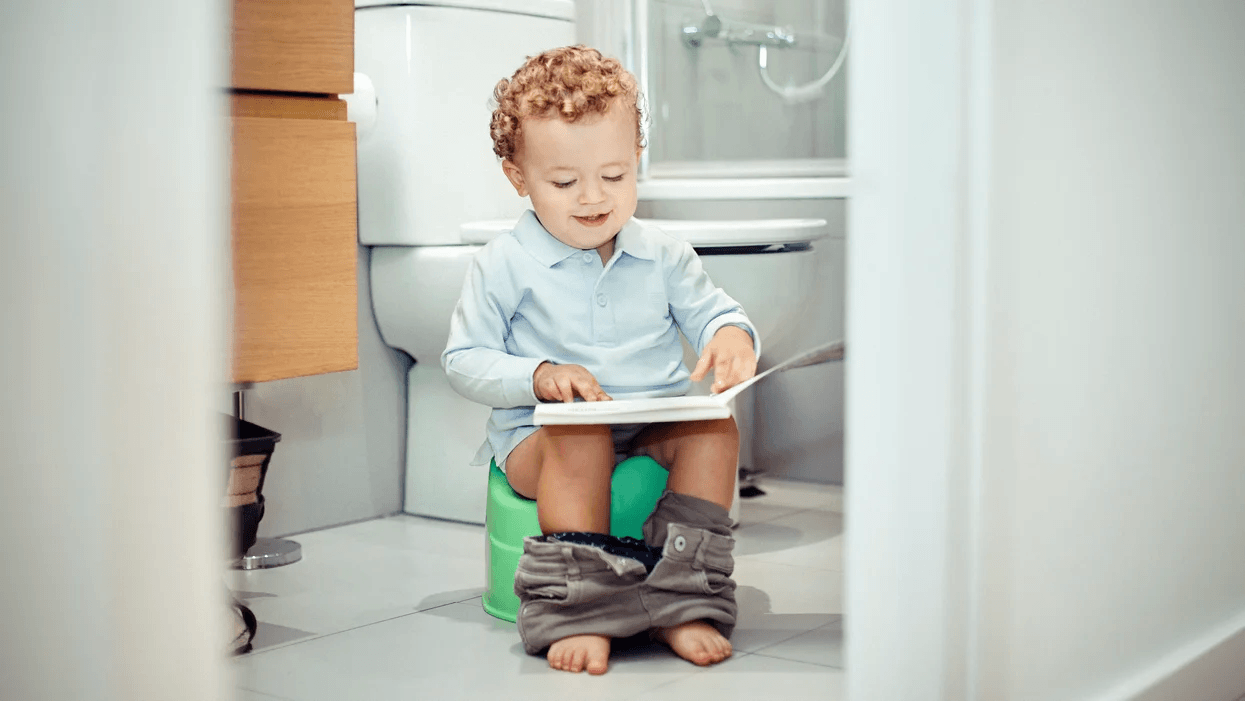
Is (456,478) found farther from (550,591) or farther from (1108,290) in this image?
(1108,290)

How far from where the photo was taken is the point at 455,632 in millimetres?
1319

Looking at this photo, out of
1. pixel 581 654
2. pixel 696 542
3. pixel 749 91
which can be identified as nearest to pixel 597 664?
pixel 581 654

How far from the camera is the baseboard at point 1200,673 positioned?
1021 millimetres

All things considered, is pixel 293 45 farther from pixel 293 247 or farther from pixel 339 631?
pixel 339 631

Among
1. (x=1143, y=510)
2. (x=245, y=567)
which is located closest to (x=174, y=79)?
(x=1143, y=510)

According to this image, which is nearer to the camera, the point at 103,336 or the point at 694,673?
the point at 103,336

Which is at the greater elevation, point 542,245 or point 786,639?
point 542,245

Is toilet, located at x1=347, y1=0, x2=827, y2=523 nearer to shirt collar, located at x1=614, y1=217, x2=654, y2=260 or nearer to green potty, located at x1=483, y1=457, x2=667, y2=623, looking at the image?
shirt collar, located at x1=614, y1=217, x2=654, y2=260

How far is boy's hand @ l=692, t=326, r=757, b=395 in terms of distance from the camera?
1276 mm

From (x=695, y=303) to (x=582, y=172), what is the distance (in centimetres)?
20

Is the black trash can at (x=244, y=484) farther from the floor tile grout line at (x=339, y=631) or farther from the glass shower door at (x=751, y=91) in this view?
the glass shower door at (x=751, y=91)

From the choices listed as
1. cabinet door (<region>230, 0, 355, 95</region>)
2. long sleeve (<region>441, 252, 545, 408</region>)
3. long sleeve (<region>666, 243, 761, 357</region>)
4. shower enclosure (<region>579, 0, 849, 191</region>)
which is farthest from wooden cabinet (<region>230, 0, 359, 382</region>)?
shower enclosure (<region>579, 0, 849, 191</region>)

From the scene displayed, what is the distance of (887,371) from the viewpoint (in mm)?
777

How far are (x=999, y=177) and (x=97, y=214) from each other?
0.56 metres
